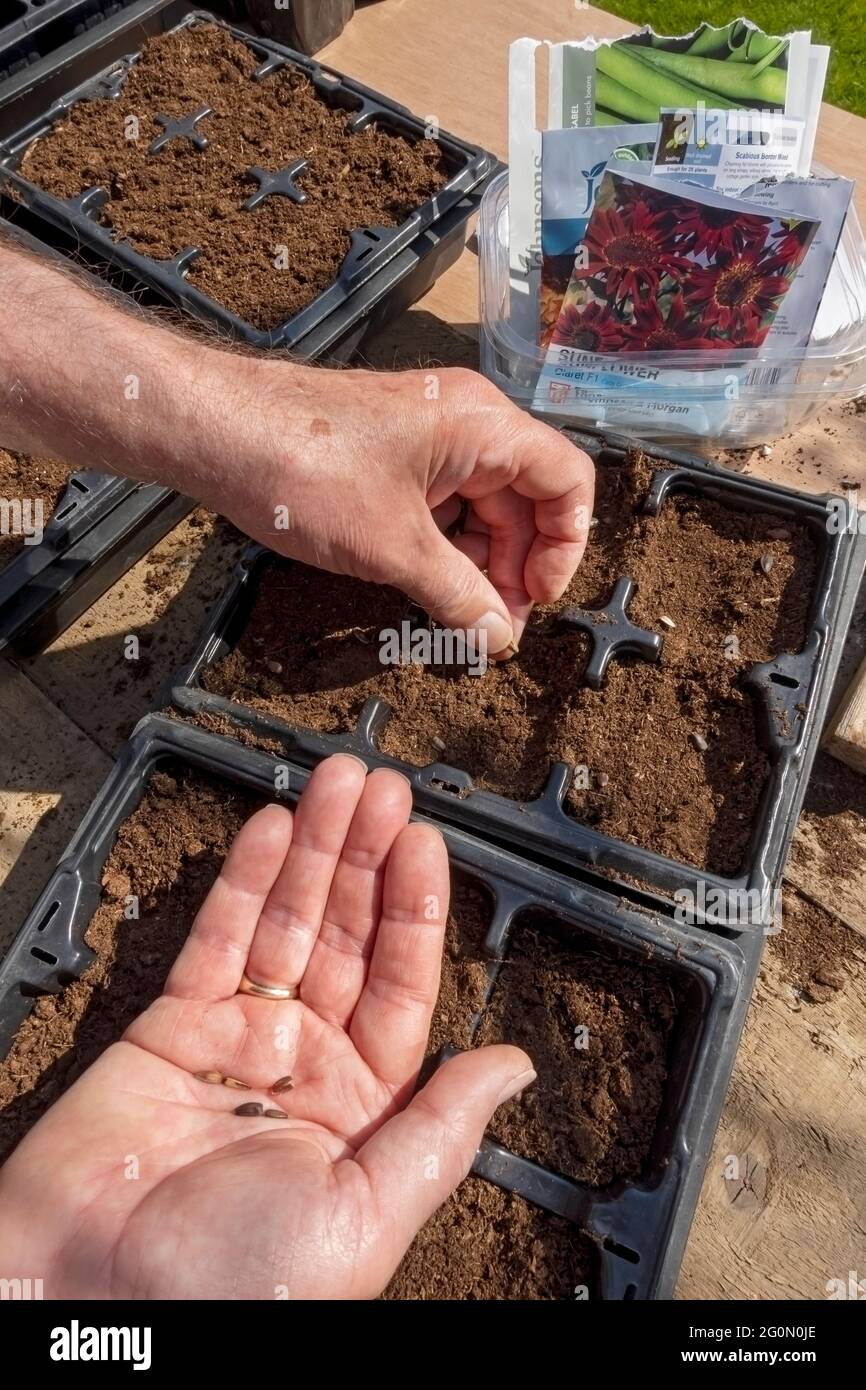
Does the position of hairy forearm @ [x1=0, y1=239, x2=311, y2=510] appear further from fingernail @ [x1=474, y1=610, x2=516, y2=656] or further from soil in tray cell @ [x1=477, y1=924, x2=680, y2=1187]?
soil in tray cell @ [x1=477, y1=924, x2=680, y2=1187]

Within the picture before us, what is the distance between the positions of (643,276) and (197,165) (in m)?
0.95

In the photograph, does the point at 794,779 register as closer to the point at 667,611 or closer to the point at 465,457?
the point at 667,611

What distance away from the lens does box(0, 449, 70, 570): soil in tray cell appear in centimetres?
149

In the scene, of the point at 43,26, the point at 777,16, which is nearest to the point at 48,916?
the point at 43,26

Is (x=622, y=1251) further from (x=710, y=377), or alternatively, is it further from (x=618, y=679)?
(x=710, y=377)

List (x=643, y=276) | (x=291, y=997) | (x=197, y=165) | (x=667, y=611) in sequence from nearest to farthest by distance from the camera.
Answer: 1. (x=291, y=997)
2. (x=667, y=611)
3. (x=643, y=276)
4. (x=197, y=165)

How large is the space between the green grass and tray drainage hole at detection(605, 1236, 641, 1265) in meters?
3.01

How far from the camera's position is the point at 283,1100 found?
983 mm

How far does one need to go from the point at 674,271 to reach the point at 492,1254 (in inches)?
53.2

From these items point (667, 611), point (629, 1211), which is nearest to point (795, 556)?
point (667, 611)

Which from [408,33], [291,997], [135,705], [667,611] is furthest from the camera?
[408,33]

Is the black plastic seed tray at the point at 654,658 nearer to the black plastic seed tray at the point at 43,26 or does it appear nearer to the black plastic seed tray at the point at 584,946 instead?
the black plastic seed tray at the point at 584,946

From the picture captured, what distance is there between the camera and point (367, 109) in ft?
A: 5.85

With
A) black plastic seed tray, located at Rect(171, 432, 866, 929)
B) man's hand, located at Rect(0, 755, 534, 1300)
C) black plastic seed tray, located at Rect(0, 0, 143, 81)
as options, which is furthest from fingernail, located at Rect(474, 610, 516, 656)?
black plastic seed tray, located at Rect(0, 0, 143, 81)
